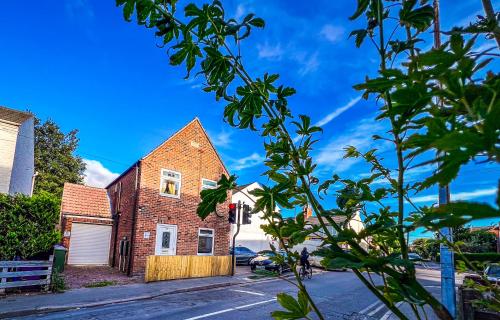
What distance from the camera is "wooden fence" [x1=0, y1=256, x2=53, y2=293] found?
10.0 metres

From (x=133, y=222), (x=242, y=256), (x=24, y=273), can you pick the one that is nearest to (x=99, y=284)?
(x=24, y=273)

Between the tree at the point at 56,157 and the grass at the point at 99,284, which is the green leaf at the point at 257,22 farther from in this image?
the tree at the point at 56,157

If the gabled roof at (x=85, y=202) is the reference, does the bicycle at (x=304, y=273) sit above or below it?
below

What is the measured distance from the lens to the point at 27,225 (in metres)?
11.0

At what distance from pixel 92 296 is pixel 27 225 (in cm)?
340

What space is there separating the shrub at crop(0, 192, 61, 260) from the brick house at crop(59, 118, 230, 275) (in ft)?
17.2

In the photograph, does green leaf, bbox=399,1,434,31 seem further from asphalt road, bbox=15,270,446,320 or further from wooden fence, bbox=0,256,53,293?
wooden fence, bbox=0,256,53,293

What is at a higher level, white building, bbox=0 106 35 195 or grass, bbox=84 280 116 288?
white building, bbox=0 106 35 195

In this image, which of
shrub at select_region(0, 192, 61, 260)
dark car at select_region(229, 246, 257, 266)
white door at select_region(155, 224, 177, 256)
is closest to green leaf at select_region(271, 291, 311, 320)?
shrub at select_region(0, 192, 61, 260)

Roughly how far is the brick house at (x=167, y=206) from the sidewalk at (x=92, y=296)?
3040 millimetres

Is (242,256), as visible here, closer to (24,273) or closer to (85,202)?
(85,202)

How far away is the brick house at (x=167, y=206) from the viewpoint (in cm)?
1692

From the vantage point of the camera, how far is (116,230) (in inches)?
789

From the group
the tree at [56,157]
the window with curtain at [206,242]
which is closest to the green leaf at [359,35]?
the window with curtain at [206,242]
